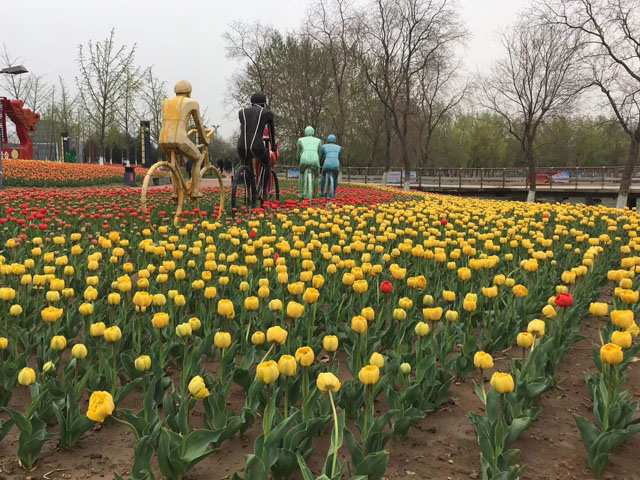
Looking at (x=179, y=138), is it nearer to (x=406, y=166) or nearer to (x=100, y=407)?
(x=100, y=407)

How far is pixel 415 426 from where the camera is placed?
2.30 meters

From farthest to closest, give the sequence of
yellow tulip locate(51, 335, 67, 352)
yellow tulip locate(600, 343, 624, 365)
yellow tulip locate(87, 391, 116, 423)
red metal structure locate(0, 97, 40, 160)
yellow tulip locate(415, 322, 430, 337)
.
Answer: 1. red metal structure locate(0, 97, 40, 160)
2. yellow tulip locate(415, 322, 430, 337)
3. yellow tulip locate(51, 335, 67, 352)
4. yellow tulip locate(600, 343, 624, 365)
5. yellow tulip locate(87, 391, 116, 423)

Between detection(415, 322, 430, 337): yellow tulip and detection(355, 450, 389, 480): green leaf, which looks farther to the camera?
detection(415, 322, 430, 337): yellow tulip

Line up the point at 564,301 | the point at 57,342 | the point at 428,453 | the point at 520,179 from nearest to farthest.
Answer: the point at 428,453, the point at 57,342, the point at 564,301, the point at 520,179

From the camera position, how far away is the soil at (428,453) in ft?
6.34

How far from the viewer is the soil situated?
76.1 inches

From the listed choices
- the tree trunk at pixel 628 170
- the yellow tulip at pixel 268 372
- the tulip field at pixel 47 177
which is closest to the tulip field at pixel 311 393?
the yellow tulip at pixel 268 372

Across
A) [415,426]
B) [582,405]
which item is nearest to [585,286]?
[582,405]

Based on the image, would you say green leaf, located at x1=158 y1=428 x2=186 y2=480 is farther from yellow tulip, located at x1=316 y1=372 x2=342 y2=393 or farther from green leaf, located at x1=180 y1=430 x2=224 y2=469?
yellow tulip, located at x1=316 y1=372 x2=342 y2=393

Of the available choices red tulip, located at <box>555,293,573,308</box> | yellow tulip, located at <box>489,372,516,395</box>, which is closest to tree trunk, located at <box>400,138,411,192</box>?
red tulip, located at <box>555,293,573,308</box>

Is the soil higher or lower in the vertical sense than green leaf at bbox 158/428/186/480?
lower

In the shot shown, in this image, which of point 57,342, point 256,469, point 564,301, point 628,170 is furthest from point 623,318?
point 628,170

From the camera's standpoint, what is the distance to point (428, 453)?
2.10m

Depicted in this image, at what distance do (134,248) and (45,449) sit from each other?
3295 mm
